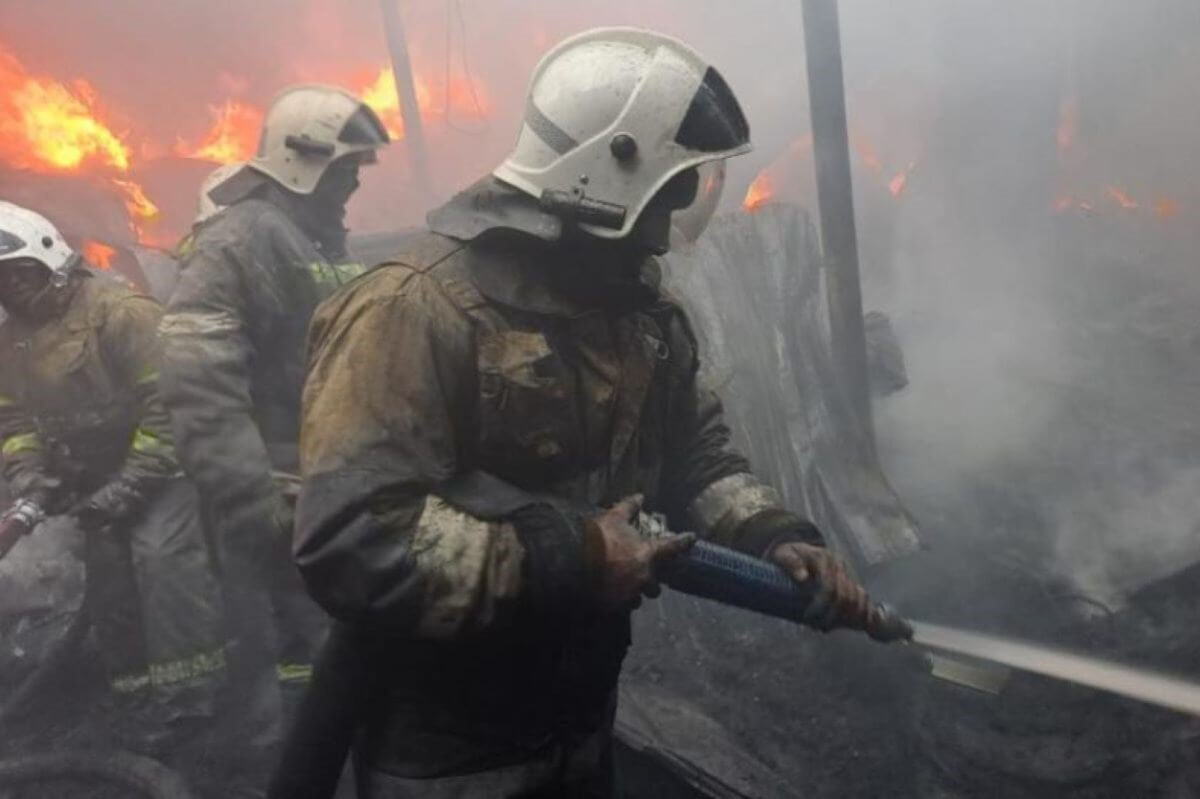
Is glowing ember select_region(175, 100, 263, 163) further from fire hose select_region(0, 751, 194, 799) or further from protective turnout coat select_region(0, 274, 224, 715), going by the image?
fire hose select_region(0, 751, 194, 799)

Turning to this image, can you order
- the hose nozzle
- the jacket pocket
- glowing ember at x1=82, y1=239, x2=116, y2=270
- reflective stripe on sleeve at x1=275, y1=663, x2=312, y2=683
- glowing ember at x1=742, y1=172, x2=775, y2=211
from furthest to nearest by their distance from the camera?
glowing ember at x1=742, y1=172, x2=775, y2=211, glowing ember at x1=82, y1=239, x2=116, y2=270, reflective stripe on sleeve at x1=275, y1=663, x2=312, y2=683, the hose nozzle, the jacket pocket

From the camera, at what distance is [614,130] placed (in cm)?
199

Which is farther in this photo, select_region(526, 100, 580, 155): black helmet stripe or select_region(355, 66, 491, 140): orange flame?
select_region(355, 66, 491, 140): orange flame

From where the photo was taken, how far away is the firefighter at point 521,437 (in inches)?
67.5

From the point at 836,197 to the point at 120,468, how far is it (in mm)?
5107

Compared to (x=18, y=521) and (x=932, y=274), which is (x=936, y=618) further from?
(x=932, y=274)

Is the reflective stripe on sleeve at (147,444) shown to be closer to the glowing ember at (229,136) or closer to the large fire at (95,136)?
the large fire at (95,136)

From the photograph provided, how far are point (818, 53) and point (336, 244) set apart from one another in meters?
3.64

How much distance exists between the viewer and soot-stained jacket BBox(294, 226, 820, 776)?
170 cm

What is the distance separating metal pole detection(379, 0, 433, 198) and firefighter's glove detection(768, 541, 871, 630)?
12256 mm

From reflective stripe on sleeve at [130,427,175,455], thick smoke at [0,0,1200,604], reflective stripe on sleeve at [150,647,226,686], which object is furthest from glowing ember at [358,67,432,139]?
reflective stripe on sleeve at [150,647,226,686]

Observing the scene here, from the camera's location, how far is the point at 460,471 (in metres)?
1.94

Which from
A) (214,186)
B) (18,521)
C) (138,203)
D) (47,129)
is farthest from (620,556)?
(47,129)

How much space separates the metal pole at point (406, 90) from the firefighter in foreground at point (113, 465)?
8.99 meters
